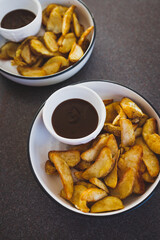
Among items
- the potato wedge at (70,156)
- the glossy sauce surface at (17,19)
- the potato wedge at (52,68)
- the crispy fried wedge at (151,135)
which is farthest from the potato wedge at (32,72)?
the crispy fried wedge at (151,135)

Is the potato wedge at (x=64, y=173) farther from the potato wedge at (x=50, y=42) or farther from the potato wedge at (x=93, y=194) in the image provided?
the potato wedge at (x=50, y=42)

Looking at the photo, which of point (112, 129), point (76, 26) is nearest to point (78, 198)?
point (112, 129)

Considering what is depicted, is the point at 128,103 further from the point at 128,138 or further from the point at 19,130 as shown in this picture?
the point at 19,130

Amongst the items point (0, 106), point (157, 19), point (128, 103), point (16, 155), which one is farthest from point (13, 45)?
point (157, 19)

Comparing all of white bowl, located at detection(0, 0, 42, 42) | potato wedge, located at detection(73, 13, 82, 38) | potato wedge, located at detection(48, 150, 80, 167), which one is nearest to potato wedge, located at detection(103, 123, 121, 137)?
potato wedge, located at detection(48, 150, 80, 167)

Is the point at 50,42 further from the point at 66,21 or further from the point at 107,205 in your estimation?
the point at 107,205

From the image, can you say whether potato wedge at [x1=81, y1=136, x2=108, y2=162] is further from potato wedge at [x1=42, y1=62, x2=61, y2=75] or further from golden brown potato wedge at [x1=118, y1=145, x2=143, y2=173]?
potato wedge at [x1=42, y1=62, x2=61, y2=75]

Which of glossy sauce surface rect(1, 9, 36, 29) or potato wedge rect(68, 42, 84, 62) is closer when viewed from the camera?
potato wedge rect(68, 42, 84, 62)
